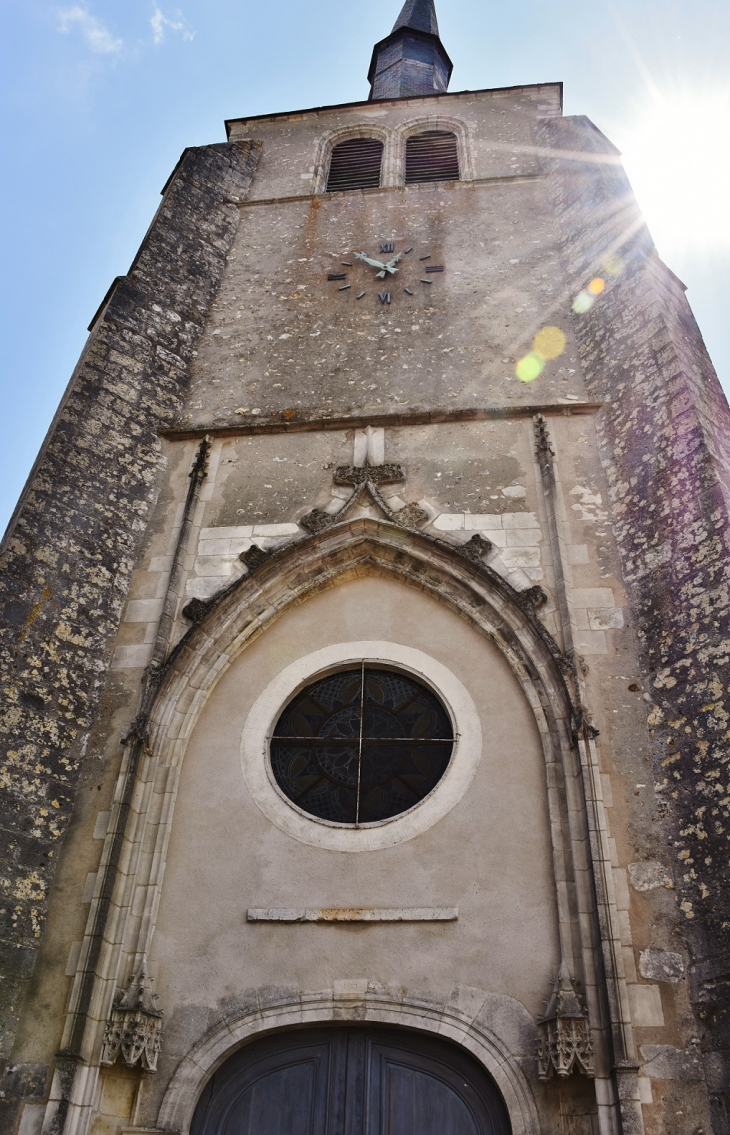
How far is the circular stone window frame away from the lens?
18.0 ft

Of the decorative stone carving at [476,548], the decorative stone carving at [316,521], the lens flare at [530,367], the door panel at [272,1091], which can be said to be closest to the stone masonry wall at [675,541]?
the lens flare at [530,367]

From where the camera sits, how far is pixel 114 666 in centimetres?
623

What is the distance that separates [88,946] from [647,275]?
20.1 ft

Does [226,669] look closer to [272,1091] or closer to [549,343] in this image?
[272,1091]

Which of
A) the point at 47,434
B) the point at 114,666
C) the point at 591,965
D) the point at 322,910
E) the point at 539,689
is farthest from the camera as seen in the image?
the point at 47,434

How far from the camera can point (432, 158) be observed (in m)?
10.9

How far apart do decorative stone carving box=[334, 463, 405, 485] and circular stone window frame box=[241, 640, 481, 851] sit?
1325 millimetres

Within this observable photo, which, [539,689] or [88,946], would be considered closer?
[88,946]

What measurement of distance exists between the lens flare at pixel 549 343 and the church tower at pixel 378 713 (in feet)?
0.17

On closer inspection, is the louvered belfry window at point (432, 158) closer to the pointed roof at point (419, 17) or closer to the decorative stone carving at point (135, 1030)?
the pointed roof at point (419, 17)

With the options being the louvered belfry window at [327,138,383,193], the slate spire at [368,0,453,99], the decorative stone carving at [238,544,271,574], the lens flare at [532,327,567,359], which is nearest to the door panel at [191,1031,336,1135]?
the decorative stone carving at [238,544,271,574]

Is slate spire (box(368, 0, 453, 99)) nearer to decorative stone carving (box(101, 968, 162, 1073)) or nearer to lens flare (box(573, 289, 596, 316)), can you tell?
lens flare (box(573, 289, 596, 316))

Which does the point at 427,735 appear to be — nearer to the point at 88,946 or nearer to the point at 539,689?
the point at 539,689


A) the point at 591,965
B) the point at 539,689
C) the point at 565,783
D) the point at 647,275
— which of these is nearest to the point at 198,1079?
the point at 591,965
